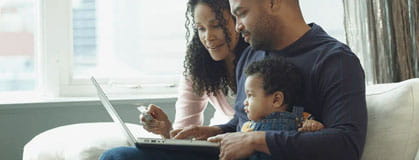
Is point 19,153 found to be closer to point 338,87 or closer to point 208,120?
point 208,120

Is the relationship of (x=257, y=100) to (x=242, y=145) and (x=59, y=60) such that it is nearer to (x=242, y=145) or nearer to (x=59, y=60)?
(x=242, y=145)

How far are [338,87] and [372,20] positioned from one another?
95 centimetres

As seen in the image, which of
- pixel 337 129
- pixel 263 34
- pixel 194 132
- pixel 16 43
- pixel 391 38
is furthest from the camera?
pixel 16 43

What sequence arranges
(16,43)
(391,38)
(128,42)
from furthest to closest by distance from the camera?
(128,42) → (16,43) → (391,38)

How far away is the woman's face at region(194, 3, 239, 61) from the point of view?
2.09 meters

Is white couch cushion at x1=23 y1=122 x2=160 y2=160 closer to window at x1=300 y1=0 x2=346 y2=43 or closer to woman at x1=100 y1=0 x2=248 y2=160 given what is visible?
woman at x1=100 y1=0 x2=248 y2=160

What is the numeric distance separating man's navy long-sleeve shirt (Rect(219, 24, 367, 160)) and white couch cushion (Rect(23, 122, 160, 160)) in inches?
23.1

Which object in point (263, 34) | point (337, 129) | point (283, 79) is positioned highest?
point (263, 34)

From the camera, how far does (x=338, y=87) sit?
1.56 meters

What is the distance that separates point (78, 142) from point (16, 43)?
3.37 ft

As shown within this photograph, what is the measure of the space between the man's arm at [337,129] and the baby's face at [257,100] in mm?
122

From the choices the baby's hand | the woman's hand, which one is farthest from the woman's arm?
the baby's hand

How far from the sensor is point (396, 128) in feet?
5.48

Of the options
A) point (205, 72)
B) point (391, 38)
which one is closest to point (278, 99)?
point (205, 72)
